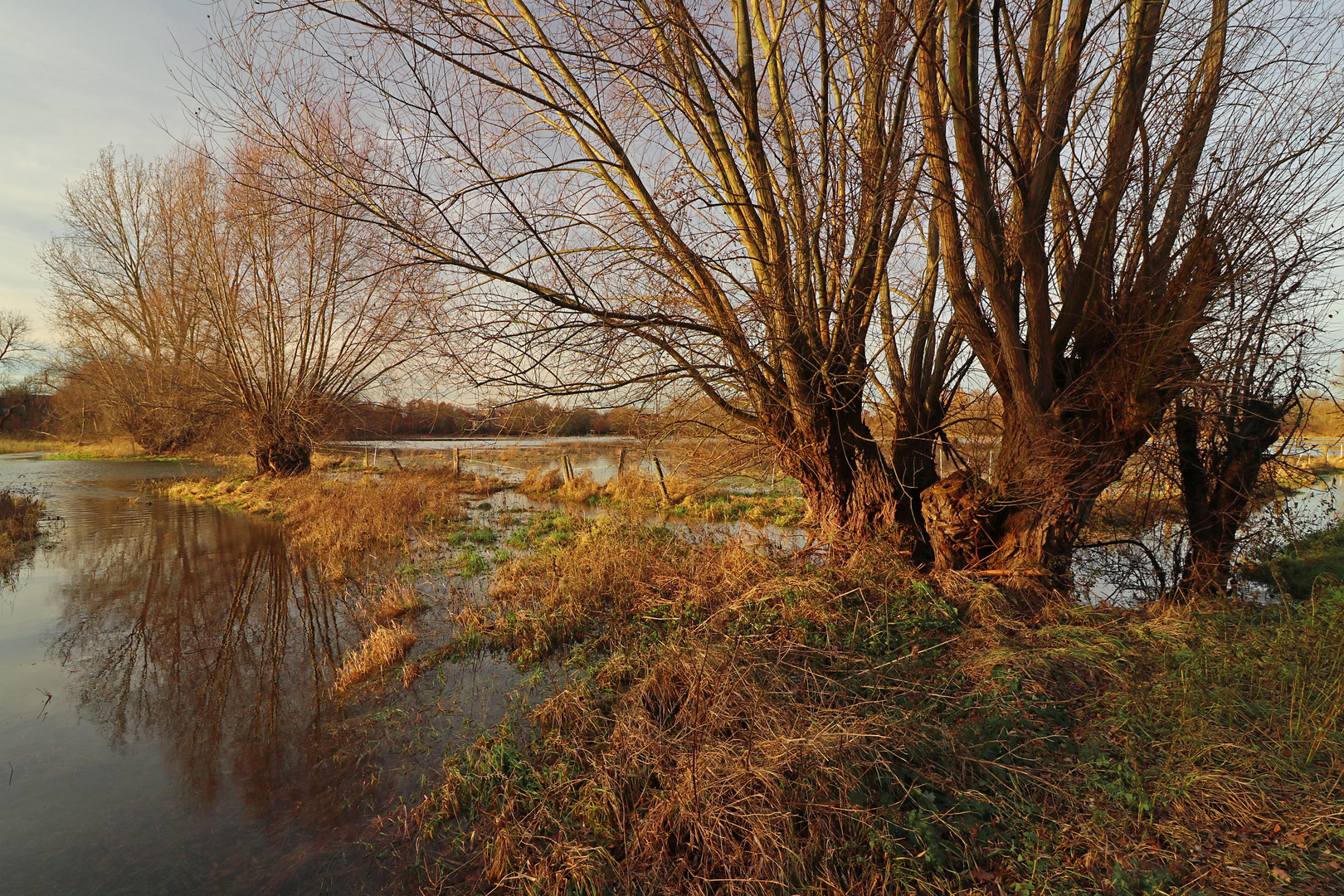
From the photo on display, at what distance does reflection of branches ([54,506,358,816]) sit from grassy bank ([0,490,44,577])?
0.85 m

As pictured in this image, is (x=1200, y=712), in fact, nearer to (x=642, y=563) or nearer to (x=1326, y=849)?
(x=1326, y=849)

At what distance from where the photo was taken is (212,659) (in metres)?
6.16

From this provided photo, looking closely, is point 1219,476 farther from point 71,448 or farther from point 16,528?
point 71,448

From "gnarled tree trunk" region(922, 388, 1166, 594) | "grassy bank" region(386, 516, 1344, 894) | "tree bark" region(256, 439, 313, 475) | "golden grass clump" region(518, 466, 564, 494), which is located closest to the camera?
"grassy bank" region(386, 516, 1344, 894)

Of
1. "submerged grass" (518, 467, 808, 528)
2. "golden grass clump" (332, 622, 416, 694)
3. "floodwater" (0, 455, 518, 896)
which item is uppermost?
"submerged grass" (518, 467, 808, 528)

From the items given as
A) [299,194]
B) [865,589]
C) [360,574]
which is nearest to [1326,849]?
[865,589]

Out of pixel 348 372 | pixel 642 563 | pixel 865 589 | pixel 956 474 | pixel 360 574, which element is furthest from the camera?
pixel 348 372

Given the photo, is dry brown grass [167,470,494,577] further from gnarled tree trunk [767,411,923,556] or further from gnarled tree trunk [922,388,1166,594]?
gnarled tree trunk [922,388,1166,594]

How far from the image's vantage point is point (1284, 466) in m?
6.14

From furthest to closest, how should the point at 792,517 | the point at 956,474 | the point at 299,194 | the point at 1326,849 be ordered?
the point at 792,517, the point at 956,474, the point at 299,194, the point at 1326,849

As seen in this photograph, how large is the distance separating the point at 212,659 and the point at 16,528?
31.6 feet

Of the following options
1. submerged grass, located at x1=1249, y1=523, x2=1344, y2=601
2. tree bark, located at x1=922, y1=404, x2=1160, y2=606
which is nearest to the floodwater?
tree bark, located at x1=922, y1=404, x2=1160, y2=606

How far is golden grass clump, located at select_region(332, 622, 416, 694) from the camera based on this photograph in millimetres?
5574

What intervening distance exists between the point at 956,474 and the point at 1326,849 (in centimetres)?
452
